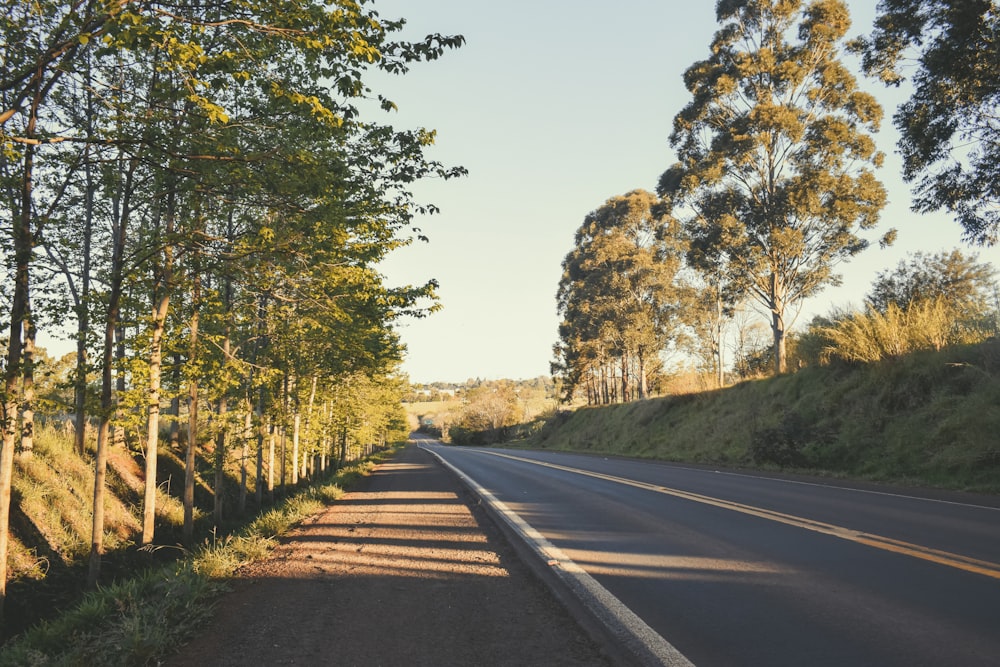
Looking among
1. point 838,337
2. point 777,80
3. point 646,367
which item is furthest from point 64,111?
point 646,367

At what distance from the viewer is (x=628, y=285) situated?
4203cm

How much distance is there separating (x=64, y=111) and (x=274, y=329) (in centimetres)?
529

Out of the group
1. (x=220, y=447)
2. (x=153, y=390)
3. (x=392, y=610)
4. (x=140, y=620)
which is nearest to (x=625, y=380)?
(x=220, y=447)

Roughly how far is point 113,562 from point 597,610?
37.0 feet

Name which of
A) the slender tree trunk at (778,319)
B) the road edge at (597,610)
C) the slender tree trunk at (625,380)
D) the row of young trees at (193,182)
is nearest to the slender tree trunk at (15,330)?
the row of young trees at (193,182)

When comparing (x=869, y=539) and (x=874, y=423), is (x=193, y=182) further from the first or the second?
(x=874, y=423)

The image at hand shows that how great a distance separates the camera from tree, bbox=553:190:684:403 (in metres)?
41.4

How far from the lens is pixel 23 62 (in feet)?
20.7

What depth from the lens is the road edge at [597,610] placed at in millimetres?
3625

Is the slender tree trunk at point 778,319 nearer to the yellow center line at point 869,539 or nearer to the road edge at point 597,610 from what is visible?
the yellow center line at point 869,539

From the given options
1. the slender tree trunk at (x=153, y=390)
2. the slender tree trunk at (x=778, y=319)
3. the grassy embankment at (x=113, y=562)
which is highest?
the slender tree trunk at (x=778, y=319)

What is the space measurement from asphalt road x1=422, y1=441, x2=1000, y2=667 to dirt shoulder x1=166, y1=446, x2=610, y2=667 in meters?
0.75

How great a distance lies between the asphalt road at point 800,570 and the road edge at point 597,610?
0.31ft

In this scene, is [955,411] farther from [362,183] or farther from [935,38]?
[362,183]
